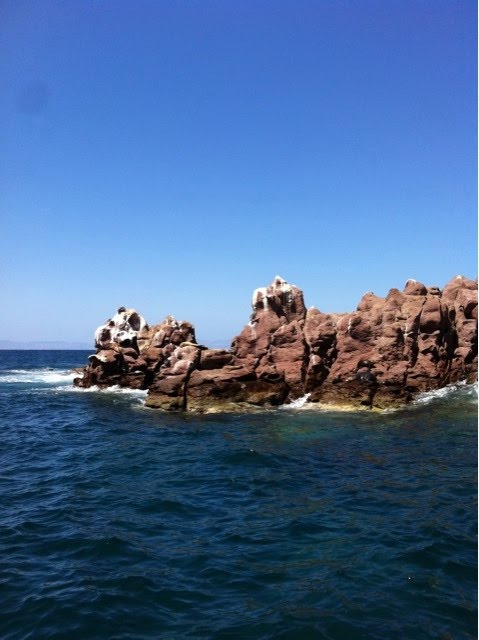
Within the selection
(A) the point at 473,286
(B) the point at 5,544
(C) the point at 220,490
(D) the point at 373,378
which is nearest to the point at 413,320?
(D) the point at 373,378

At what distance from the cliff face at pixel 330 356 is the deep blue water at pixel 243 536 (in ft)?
30.7

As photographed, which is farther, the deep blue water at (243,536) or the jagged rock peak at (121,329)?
the jagged rock peak at (121,329)

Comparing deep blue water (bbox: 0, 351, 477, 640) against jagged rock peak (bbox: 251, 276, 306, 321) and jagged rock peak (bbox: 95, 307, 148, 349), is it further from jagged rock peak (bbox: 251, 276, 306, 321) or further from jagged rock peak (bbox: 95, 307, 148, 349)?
jagged rock peak (bbox: 95, 307, 148, 349)

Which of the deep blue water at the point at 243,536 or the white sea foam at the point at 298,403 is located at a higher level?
the white sea foam at the point at 298,403

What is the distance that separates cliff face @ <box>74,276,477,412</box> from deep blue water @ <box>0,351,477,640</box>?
9.37 m

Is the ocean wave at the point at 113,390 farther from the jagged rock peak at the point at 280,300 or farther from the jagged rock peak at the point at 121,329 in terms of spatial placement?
the jagged rock peak at the point at 280,300

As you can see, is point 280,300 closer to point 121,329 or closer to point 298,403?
point 298,403

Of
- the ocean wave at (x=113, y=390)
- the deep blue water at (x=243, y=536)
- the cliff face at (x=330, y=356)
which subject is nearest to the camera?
the deep blue water at (x=243, y=536)

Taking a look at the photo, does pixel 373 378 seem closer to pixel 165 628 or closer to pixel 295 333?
pixel 295 333

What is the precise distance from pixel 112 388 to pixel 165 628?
43015mm

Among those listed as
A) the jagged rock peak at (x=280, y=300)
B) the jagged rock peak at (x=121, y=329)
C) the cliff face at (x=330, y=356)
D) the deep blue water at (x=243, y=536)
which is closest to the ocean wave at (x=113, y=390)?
the jagged rock peak at (x=121, y=329)

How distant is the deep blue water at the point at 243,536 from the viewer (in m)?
9.97

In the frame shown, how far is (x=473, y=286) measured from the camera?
1876 inches

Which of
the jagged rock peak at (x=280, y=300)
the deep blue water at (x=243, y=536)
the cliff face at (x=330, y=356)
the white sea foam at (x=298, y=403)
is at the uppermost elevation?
the jagged rock peak at (x=280, y=300)
